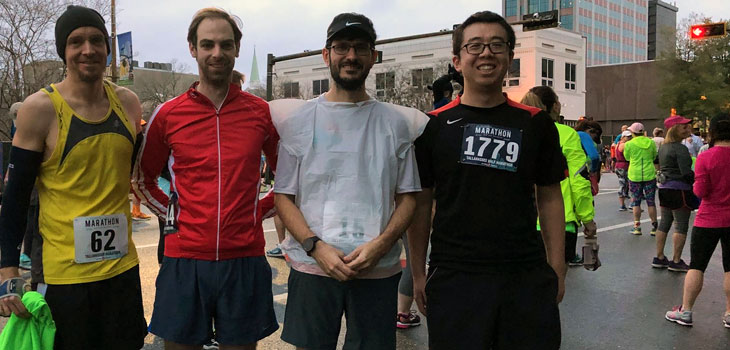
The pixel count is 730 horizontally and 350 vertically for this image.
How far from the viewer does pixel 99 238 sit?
8.59ft

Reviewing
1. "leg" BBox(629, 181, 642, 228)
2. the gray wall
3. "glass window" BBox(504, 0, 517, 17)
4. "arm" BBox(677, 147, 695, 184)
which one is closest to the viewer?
"arm" BBox(677, 147, 695, 184)

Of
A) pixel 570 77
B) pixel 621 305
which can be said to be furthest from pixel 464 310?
pixel 570 77

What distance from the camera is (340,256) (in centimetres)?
245

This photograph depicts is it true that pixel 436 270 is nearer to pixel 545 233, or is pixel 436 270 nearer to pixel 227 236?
pixel 545 233

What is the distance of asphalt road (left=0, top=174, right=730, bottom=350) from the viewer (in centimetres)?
484

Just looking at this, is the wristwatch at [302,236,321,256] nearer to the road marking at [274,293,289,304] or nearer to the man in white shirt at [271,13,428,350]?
the man in white shirt at [271,13,428,350]

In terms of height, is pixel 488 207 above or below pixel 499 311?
above

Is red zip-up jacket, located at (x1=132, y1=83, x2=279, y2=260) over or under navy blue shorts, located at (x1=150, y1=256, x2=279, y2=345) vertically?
over

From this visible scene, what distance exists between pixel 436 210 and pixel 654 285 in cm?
534

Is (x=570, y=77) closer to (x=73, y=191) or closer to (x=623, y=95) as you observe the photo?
(x=623, y=95)

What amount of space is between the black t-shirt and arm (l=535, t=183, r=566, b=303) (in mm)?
72

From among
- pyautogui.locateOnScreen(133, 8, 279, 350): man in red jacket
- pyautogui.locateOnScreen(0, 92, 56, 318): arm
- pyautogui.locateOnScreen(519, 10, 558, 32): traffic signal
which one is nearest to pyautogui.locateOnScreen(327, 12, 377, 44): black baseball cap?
pyautogui.locateOnScreen(133, 8, 279, 350): man in red jacket

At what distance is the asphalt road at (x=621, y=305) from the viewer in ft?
15.9

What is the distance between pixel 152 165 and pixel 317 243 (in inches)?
40.1
